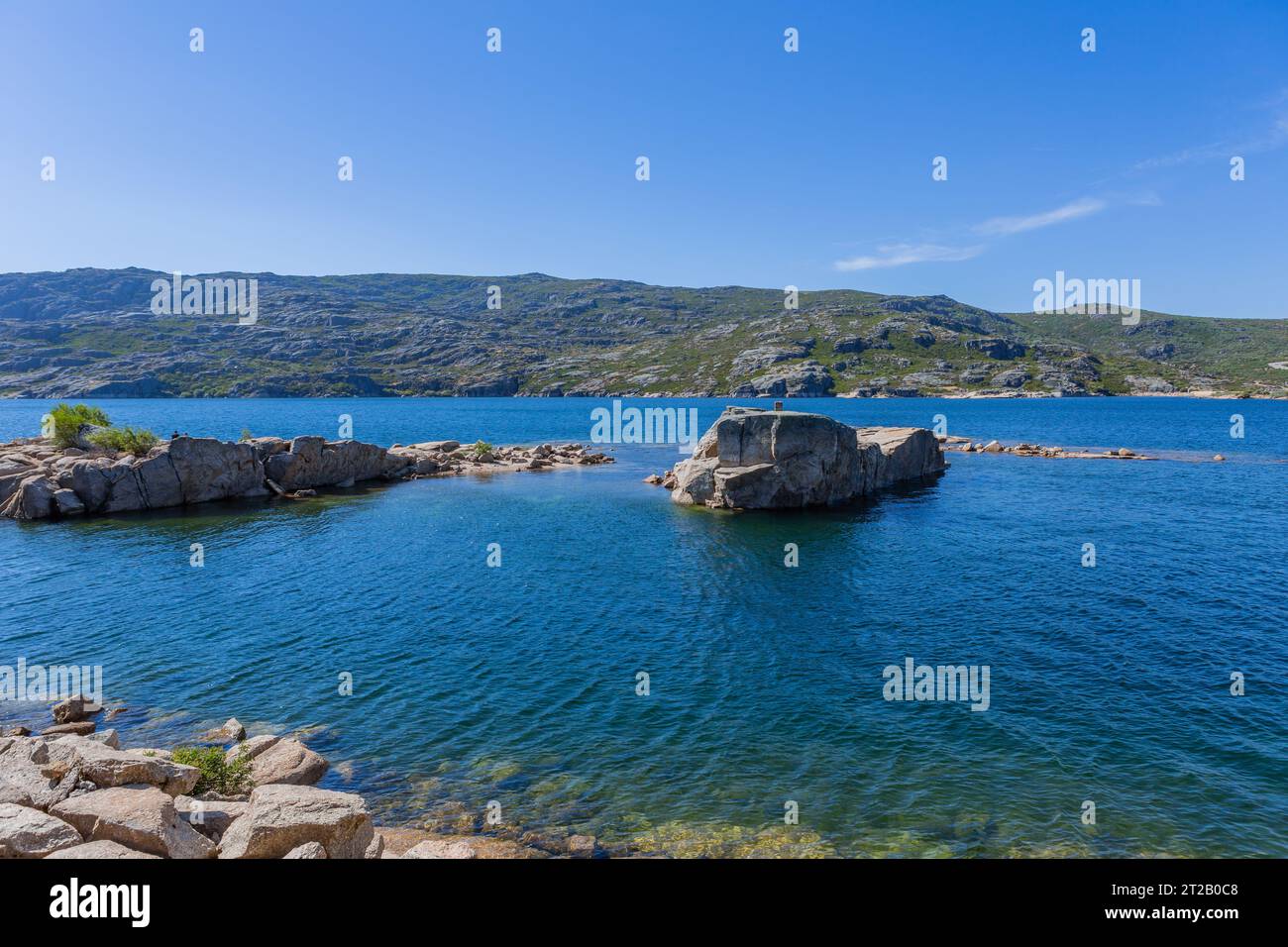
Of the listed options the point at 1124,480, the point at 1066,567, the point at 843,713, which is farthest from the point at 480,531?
the point at 1124,480

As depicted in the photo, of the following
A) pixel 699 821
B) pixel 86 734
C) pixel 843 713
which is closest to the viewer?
pixel 699 821

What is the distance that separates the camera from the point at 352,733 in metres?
25.3

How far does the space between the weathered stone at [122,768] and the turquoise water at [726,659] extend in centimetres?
410

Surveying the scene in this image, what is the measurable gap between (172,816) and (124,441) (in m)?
70.5

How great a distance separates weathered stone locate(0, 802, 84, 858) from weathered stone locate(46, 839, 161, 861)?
1.40ft

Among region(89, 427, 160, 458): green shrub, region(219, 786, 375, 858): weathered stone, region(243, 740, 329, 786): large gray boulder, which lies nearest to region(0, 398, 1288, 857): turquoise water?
region(243, 740, 329, 786): large gray boulder

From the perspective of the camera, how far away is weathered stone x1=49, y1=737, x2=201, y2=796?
18812 mm

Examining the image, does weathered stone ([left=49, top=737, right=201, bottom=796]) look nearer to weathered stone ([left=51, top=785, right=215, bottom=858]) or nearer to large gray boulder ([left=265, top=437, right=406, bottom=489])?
weathered stone ([left=51, top=785, right=215, bottom=858])

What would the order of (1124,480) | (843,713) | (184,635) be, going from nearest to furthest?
(843,713) < (184,635) < (1124,480)

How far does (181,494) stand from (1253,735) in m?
81.3

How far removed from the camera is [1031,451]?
113 metres

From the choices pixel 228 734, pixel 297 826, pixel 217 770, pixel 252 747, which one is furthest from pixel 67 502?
pixel 297 826
